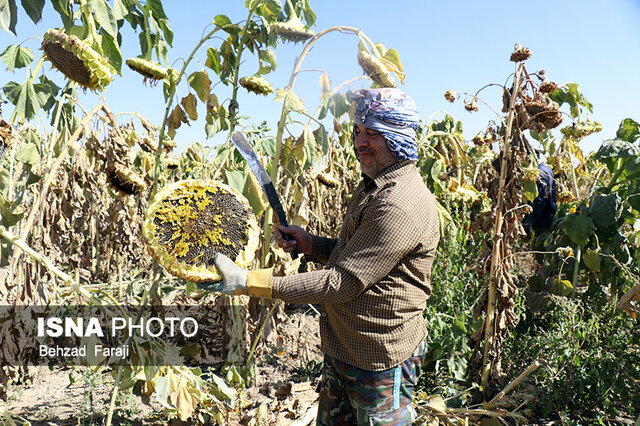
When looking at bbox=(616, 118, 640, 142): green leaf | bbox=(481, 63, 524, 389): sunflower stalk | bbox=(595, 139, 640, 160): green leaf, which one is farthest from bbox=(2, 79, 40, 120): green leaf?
bbox=(616, 118, 640, 142): green leaf

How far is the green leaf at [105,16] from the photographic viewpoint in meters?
1.67

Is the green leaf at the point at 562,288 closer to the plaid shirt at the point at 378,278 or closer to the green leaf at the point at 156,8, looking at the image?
the plaid shirt at the point at 378,278

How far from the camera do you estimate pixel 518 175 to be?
9.37ft

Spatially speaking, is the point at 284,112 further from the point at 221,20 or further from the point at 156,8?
the point at 156,8

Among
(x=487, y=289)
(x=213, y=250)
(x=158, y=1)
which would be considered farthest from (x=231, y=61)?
(x=487, y=289)

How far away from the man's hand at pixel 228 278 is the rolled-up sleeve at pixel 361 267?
0.10 meters

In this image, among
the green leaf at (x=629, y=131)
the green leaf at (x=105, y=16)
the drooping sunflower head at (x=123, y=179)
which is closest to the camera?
the green leaf at (x=105, y=16)

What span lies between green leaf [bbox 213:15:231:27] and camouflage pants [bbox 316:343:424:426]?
1693mm

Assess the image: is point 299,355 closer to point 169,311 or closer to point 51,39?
point 169,311

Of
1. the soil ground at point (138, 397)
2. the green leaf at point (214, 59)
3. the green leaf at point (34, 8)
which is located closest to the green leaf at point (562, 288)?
the soil ground at point (138, 397)

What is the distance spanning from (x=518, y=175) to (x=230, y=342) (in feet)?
5.86

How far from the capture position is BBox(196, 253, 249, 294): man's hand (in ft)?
5.51

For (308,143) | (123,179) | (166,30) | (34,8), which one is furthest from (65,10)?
(308,143)

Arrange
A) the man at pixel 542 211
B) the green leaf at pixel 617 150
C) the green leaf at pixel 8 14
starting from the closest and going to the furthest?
the green leaf at pixel 8 14 → the green leaf at pixel 617 150 → the man at pixel 542 211
